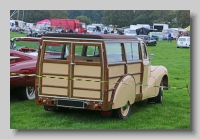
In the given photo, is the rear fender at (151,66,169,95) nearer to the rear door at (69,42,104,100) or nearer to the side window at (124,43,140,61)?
the side window at (124,43,140,61)

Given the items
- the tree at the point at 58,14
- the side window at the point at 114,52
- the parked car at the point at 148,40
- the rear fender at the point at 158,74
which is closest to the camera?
the side window at the point at 114,52

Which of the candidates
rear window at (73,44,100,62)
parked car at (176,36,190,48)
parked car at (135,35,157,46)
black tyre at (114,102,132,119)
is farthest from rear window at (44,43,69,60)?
parked car at (135,35,157,46)

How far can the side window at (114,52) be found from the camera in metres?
7.55

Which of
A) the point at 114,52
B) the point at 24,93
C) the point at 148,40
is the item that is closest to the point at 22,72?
the point at 24,93

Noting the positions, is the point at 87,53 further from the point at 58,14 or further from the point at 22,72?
the point at 22,72

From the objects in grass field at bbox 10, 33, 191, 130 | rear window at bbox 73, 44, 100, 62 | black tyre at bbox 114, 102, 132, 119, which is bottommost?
grass field at bbox 10, 33, 191, 130

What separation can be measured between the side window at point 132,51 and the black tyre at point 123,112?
0.95 meters

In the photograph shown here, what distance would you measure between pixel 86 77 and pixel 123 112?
4.01ft

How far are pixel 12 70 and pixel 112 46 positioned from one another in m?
2.58

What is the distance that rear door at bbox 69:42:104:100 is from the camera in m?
7.43

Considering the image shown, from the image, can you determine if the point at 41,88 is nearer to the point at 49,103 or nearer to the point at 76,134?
the point at 49,103

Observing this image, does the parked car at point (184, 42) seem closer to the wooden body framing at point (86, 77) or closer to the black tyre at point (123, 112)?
the black tyre at point (123, 112)

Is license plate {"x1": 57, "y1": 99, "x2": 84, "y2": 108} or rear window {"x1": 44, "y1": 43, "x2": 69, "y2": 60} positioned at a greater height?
rear window {"x1": 44, "y1": 43, "x2": 69, "y2": 60}

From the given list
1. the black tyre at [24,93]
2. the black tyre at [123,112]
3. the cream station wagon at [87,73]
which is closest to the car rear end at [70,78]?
the cream station wagon at [87,73]
